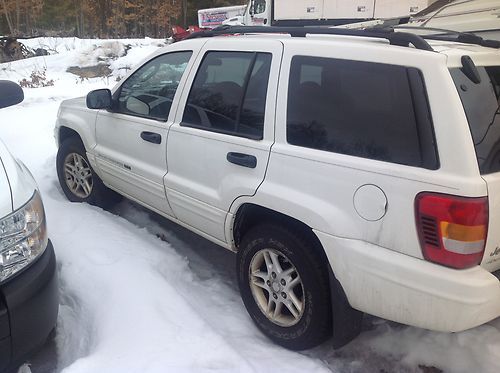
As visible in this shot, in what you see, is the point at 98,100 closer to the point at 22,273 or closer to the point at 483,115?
the point at 22,273

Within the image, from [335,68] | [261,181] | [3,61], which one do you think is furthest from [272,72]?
[3,61]

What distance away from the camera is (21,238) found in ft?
7.23

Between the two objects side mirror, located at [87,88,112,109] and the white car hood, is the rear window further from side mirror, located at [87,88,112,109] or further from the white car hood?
side mirror, located at [87,88,112,109]

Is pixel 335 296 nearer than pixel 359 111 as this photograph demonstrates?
No

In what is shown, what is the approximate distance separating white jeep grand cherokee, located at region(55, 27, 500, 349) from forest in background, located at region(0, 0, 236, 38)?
35.2 meters

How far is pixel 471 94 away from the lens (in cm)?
210

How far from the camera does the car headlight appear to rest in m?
2.11

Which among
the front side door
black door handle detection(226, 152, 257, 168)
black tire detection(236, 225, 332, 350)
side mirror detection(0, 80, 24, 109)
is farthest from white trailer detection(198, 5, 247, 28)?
black tire detection(236, 225, 332, 350)

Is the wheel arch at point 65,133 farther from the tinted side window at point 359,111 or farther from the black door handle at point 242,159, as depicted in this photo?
the tinted side window at point 359,111

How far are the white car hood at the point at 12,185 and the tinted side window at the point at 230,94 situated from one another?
1128mm

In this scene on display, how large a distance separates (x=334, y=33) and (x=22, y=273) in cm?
206

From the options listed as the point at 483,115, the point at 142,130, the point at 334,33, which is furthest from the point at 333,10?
the point at 483,115

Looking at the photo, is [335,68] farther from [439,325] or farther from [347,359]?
[347,359]

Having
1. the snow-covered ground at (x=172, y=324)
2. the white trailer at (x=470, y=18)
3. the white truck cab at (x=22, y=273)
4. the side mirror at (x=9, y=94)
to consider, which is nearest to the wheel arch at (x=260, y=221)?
the snow-covered ground at (x=172, y=324)
